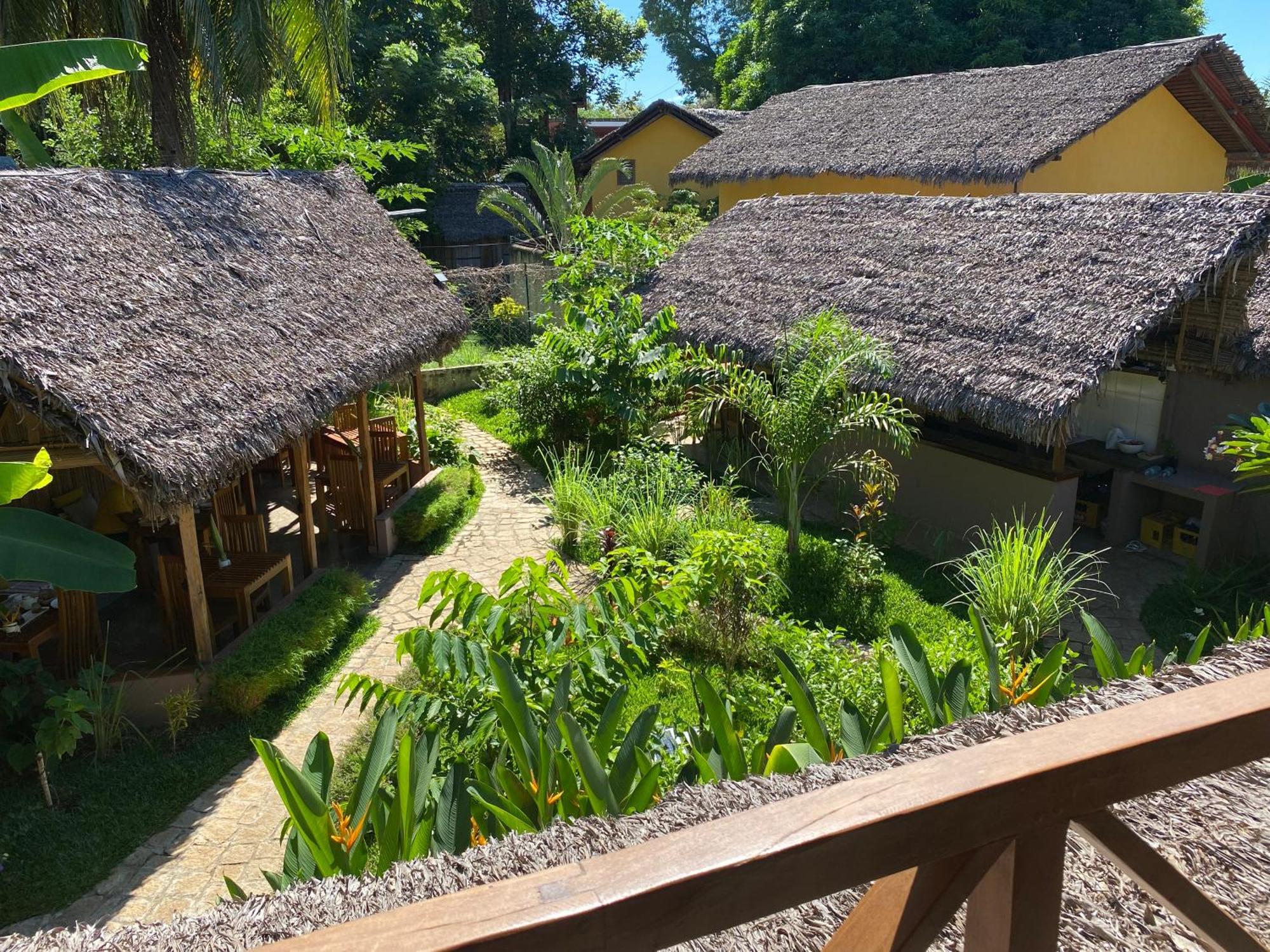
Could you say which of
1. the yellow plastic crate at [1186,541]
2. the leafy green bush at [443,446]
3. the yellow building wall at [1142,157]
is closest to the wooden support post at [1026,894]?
the yellow plastic crate at [1186,541]

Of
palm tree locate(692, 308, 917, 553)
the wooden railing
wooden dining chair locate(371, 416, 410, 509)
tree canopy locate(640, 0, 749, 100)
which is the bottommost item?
wooden dining chair locate(371, 416, 410, 509)

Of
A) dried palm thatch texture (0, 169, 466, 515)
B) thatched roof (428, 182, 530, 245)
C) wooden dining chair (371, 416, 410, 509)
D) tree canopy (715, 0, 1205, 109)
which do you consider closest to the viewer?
dried palm thatch texture (0, 169, 466, 515)

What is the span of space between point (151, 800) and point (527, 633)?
8.54ft

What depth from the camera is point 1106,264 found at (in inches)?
334

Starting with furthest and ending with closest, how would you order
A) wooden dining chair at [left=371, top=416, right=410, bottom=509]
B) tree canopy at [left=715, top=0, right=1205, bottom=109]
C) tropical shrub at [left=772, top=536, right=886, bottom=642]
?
tree canopy at [left=715, top=0, right=1205, bottom=109] < wooden dining chair at [left=371, top=416, right=410, bottom=509] < tropical shrub at [left=772, top=536, right=886, bottom=642]

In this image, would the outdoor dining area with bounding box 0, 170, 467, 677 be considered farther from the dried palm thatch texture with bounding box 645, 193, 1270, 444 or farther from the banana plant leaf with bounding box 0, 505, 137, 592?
the dried palm thatch texture with bounding box 645, 193, 1270, 444

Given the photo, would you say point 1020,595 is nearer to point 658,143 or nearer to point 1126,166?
point 1126,166

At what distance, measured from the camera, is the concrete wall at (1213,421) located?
8.39 m

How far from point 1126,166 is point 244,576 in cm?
1658

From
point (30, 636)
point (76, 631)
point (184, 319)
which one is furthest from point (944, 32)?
point (30, 636)

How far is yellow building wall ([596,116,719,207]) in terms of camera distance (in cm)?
2750

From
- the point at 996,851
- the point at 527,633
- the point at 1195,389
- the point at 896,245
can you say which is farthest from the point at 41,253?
the point at 1195,389

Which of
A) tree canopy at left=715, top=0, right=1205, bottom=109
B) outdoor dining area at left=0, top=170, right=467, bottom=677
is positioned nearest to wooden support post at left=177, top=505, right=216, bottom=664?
outdoor dining area at left=0, top=170, right=467, bottom=677

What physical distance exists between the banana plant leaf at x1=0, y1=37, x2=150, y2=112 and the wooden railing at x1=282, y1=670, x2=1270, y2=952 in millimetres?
3537
